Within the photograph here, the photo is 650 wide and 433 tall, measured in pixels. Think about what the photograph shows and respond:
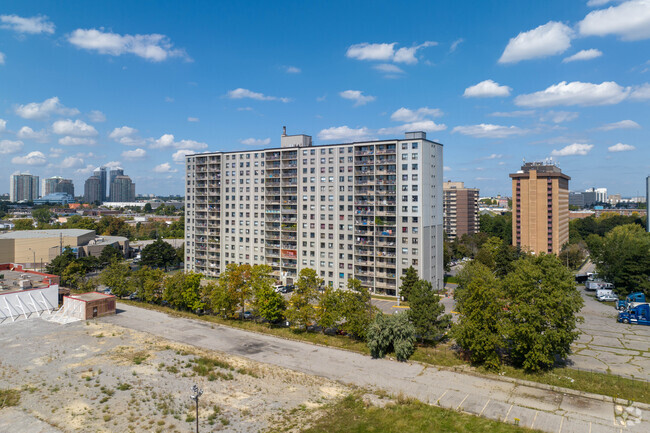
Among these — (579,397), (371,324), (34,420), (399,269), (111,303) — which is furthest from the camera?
(399,269)

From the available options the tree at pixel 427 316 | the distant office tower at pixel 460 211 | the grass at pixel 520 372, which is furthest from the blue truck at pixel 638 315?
the distant office tower at pixel 460 211

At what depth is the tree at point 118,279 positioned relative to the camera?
238 ft

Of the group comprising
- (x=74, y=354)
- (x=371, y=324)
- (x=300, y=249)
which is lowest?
(x=74, y=354)

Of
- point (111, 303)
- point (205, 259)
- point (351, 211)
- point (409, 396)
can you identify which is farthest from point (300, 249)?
point (409, 396)

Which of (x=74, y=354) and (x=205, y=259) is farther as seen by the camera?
(x=205, y=259)

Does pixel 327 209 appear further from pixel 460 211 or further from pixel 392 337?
pixel 460 211

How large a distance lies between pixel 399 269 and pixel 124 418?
49.9m

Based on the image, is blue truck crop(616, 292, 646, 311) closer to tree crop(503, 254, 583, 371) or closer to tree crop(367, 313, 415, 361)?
tree crop(503, 254, 583, 371)

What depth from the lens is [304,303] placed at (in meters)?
51.5

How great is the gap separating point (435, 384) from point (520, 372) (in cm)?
889

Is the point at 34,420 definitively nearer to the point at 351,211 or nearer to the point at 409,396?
the point at 409,396

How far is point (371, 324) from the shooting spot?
145 ft

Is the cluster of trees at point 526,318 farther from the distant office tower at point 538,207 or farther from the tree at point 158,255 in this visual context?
the distant office tower at point 538,207

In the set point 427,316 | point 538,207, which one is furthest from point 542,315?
point 538,207
